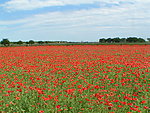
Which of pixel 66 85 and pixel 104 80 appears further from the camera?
pixel 104 80

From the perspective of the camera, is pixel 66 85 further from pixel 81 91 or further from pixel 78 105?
pixel 78 105

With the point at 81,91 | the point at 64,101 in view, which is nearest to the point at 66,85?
the point at 81,91

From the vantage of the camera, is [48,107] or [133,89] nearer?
[48,107]

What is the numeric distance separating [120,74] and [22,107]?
7.47 m

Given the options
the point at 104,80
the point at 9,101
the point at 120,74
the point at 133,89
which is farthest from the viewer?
the point at 120,74

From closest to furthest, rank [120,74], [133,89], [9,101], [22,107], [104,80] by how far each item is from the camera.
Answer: [22,107]
[9,101]
[133,89]
[104,80]
[120,74]

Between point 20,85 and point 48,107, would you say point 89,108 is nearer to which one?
point 48,107

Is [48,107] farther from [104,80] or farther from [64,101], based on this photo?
[104,80]

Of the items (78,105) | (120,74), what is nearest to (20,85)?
(78,105)

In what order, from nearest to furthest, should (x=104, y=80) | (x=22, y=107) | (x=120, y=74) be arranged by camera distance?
(x=22, y=107)
(x=104, y=80)
(x=120, y=74)

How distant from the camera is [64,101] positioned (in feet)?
25.7

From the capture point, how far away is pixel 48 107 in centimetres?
718

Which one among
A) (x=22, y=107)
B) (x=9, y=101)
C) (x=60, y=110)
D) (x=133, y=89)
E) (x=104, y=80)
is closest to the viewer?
(x=60, y=110)

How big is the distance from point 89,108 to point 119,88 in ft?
11.4
